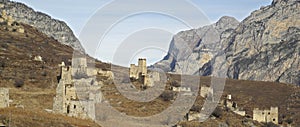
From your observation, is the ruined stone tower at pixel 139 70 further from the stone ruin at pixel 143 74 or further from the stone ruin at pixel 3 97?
the stone ruin at pixel 3 97

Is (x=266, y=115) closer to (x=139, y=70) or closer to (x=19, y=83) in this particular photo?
(x=139, y=70)

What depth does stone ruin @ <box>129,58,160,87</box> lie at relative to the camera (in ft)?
230

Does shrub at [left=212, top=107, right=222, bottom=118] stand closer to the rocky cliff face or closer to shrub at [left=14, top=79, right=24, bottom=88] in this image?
shrub at [left=14, top=79, right=24, bottom=88]

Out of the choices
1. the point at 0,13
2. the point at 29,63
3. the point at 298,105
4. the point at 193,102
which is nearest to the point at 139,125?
the point at 193,102

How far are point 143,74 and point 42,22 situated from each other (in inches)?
3501

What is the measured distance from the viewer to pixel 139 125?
49250 millimetres

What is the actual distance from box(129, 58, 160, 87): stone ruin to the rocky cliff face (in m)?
67.4

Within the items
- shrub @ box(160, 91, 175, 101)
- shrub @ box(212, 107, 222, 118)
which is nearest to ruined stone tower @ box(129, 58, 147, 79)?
shrub @ box(160, 91, 175, 101)

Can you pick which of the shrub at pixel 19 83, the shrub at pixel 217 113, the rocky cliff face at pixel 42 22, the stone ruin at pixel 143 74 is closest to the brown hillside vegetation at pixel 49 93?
the shrub at pixel 19 83

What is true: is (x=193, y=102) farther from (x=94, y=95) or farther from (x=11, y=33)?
(x=11, y=33)

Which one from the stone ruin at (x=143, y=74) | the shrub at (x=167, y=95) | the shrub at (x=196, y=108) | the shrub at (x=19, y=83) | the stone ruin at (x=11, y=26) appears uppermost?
the stone ruin at (x=11, y=26)

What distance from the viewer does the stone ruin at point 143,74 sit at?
70.0 metres

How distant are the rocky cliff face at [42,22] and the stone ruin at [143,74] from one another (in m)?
67.4

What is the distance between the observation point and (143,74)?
2859 inches
